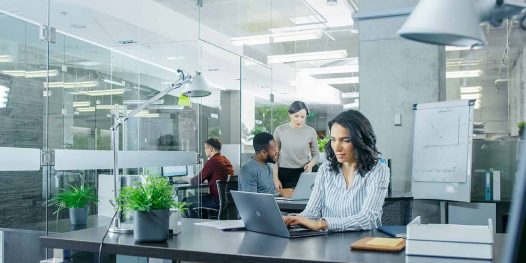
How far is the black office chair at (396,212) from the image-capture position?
2982 mm

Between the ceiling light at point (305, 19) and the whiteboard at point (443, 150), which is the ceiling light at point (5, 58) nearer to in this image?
the whiteboard at point (443, 150)

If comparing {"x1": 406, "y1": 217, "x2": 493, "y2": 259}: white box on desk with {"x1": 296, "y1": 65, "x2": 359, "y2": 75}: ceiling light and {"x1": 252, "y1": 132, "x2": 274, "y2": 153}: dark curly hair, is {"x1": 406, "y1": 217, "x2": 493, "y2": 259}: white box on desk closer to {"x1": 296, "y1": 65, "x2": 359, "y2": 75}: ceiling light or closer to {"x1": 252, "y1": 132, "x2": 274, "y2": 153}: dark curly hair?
{"x1": 252, "y1": 132, "x2": 274, "y2": 153}: dark curly hair

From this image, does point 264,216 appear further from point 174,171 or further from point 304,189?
point 174,171

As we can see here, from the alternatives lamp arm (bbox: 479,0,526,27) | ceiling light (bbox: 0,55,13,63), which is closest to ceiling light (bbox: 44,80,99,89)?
ceiling light (bbox: 0,55,13,63)

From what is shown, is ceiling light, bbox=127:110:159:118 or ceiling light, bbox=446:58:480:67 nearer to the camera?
ceiling light, bbox=127:110:159:118

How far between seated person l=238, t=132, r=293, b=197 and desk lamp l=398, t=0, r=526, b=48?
2.76 meters

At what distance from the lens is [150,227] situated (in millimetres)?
2211

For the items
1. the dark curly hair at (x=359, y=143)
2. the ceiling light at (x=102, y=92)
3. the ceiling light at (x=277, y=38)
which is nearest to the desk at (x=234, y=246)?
the dark curly hair at (x=359, y=143)

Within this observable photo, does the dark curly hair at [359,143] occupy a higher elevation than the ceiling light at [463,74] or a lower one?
lower

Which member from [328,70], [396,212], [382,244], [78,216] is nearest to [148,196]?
[382,244]

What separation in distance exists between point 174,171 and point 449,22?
4513 mm

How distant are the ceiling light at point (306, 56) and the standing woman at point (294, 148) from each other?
12.7ft

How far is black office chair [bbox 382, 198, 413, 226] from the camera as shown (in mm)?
2982

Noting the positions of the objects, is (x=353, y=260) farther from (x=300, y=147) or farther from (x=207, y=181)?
(x=207, y=181)
